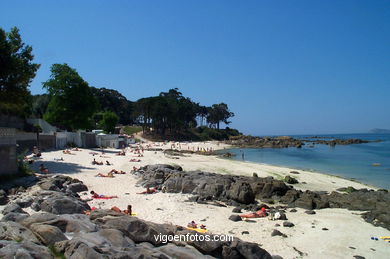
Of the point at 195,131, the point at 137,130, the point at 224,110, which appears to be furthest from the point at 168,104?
the point at 224,110

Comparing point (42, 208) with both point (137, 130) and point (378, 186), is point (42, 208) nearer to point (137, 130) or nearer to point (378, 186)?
point (378, 186)

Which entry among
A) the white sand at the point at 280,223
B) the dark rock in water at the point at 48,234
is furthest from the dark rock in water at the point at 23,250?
the white sand at the point at 280,223

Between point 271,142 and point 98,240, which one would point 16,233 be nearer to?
point 98,240

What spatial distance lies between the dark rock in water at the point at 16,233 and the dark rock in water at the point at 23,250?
438mm

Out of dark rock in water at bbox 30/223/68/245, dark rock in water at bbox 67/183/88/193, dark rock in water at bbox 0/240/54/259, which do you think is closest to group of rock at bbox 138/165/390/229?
dark rock in water at bbox 67/183/88/193

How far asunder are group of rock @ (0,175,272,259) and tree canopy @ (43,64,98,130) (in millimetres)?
33926

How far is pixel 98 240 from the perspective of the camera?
7047mm

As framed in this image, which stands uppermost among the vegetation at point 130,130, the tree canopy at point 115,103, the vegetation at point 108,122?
the tree canopy at point 115,103

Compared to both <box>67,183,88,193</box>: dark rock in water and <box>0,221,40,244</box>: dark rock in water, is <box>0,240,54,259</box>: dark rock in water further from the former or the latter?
<box>67,183,88,193</box>: dark rock in water

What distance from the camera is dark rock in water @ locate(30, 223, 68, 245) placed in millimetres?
7145

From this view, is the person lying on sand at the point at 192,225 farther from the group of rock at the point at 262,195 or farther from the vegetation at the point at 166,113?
the vegetation at the point at 166,113

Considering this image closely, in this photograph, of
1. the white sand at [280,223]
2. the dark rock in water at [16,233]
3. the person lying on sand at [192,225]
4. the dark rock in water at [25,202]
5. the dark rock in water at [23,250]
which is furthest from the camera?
the dark rock in water at [25,202]

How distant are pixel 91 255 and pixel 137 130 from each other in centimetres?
9285

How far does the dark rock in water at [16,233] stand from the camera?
6.83m
